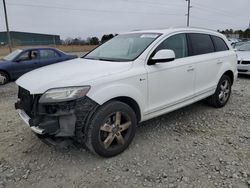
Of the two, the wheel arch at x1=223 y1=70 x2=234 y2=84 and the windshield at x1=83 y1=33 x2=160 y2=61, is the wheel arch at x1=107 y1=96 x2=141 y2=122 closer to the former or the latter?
the windshield at x1=83 y1=33 x2=160 y2=61

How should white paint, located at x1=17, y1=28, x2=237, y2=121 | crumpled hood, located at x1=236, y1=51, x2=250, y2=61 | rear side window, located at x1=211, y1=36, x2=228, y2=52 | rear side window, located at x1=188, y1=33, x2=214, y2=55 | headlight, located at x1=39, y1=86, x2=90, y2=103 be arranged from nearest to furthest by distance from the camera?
headlight, located at x1=39, y1=86, x2=90, y2=103
white paint, located at x1=17, y1=28, x2=237, y2=121
rear side window, located at x1=188, y1=33, x2=214, y2=55
rear side window, located at x1=211, y1=36, x2=228, y2=52
crumpled hood, located at x1=236, y1=51, x2=250, y2=61

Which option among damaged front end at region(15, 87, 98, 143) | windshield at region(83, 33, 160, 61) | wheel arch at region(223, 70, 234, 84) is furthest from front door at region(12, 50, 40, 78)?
wheel arch at region(223, 70, 234, 84)

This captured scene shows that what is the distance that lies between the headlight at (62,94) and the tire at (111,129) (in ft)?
1.09

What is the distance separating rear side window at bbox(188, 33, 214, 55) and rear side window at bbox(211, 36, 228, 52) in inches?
6.4

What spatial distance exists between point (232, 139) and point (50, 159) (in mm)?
2761

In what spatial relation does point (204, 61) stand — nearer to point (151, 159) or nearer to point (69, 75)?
point (151, 159)

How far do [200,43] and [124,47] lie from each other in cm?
157

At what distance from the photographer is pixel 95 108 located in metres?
2.81

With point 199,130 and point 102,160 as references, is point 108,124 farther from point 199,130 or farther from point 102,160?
point 199,130

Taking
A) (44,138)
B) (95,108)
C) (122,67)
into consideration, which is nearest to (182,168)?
(95,108)

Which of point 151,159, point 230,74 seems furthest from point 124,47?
point 230,74

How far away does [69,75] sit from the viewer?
291cm

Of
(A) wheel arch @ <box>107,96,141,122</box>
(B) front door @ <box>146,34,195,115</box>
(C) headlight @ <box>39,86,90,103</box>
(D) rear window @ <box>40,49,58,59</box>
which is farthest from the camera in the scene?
(D) rear window @ <box>40,49,58,59</box>

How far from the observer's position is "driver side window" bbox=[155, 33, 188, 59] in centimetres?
371
